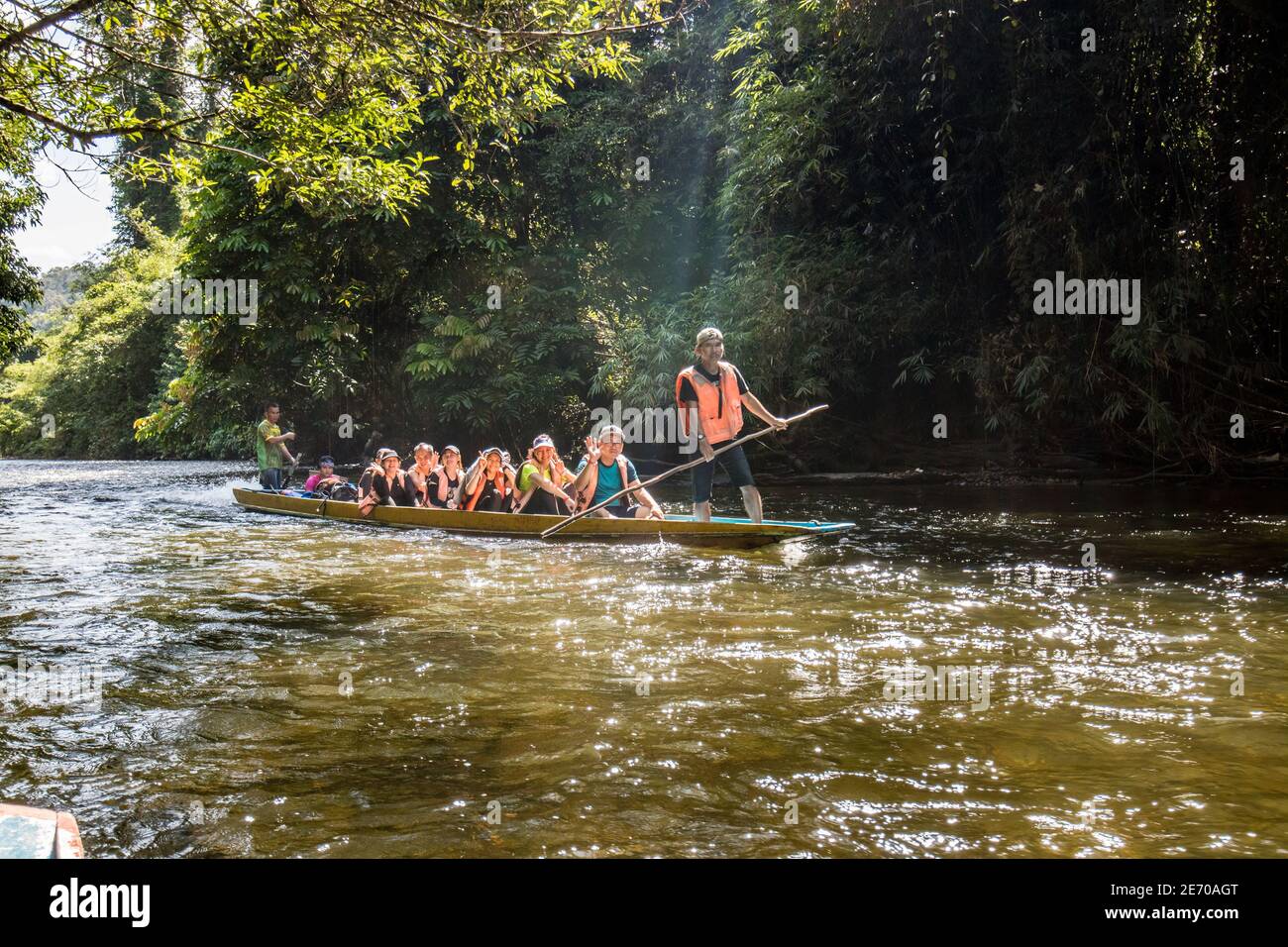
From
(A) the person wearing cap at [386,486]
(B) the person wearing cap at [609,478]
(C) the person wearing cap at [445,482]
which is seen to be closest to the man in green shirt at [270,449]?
(A) the person wearing cap at [386,486]

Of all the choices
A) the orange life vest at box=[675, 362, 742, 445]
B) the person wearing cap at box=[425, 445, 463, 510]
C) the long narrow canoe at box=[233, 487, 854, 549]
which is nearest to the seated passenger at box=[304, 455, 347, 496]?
the long narrow canoe at box=[233, 487, 854, 549]

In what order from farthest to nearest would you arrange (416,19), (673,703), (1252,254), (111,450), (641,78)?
(111,450)
(641,78)
(1252,254)
(416,19)
(673,703)

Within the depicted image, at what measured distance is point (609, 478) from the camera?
31.3 feet

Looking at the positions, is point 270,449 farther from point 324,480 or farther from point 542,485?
point 542,485

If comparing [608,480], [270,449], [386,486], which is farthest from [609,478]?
[270,449]

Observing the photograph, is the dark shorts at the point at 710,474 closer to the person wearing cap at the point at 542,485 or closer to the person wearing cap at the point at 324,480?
the person wearing cap at the point at 542,485

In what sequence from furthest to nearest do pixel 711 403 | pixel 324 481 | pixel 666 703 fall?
pixel 324 481 → pixel 711 403 → pixel 666 703

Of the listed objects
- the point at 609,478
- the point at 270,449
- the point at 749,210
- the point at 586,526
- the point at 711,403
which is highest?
the point at 749,210

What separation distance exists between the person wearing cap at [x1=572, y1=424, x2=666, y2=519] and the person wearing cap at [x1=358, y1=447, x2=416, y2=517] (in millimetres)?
2428

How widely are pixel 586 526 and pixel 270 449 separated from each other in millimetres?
7014

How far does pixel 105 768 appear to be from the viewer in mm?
3461

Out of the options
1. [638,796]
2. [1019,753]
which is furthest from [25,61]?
[1019,753]
